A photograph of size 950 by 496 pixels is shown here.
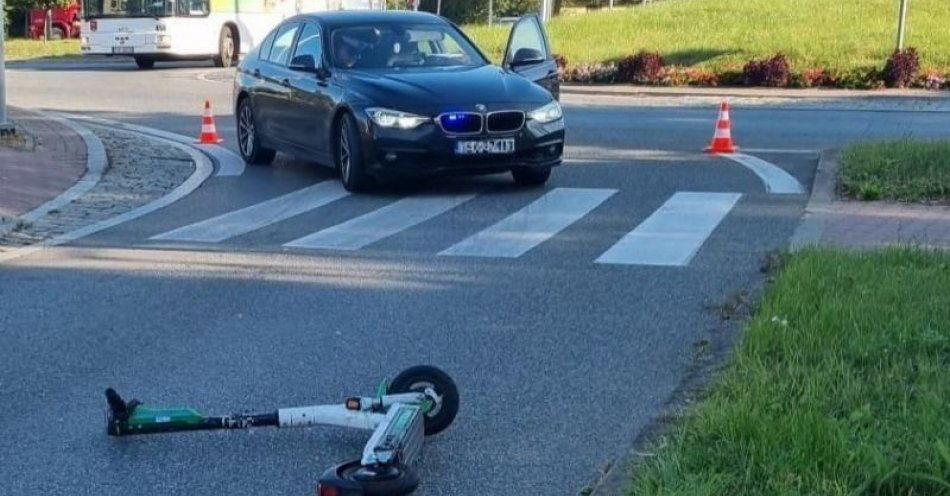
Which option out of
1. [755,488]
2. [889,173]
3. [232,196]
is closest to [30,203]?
[232,196]

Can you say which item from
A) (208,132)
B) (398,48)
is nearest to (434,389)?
(398,48)

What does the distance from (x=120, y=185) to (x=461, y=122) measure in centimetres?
352

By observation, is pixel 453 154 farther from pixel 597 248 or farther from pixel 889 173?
pixel 889 173

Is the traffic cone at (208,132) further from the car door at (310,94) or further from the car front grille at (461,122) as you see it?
the car front grille at (461,122)

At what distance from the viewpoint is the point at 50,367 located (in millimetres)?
6863

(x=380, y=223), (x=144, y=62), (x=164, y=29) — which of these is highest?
(x=164, y=29)

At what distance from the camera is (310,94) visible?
13172mm

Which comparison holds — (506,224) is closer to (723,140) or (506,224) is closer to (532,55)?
(532,55)

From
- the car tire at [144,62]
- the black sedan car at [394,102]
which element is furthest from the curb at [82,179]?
the car tire at [144,62]

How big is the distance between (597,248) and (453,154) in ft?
8.27

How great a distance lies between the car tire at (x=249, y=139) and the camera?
1477 cm

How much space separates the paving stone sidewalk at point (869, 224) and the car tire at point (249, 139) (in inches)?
229

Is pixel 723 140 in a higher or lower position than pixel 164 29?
lower

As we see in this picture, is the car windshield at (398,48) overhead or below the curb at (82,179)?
overhead
